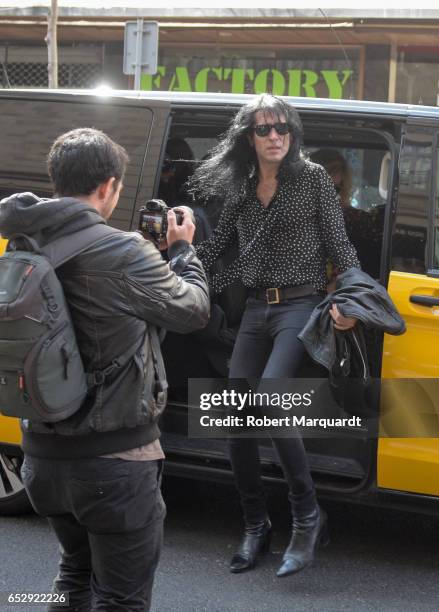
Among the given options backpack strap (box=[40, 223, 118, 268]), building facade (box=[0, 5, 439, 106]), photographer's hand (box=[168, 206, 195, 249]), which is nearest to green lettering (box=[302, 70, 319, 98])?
building facade (box=[0, 5, 439, 106])

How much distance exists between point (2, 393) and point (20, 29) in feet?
33.5

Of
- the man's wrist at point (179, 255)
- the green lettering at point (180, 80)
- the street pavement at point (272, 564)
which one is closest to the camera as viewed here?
the man's wrist at point (179, 255)

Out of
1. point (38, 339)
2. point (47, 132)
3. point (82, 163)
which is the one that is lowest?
point (38, 339)

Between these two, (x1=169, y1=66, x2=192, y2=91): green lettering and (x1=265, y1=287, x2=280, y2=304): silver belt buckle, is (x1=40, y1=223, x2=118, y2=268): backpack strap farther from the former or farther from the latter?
(x1=169, y1=66, x2=192, y2=91): green lettering

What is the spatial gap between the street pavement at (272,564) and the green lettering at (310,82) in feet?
24.6

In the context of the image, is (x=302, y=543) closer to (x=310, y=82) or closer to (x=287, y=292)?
(x=287, y=292)

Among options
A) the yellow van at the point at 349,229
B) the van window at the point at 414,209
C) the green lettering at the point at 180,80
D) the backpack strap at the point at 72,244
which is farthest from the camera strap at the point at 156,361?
the green lettering at the point at 180,80

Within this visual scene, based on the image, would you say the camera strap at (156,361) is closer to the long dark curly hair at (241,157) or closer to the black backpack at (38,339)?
the black backpack at (38,339)

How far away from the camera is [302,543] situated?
3504 mm

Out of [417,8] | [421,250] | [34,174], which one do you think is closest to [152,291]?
[421,250]

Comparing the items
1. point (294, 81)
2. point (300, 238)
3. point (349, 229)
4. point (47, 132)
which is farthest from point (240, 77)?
point (300, 238)

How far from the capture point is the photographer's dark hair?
2275mm

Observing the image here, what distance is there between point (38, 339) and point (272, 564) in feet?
6.38

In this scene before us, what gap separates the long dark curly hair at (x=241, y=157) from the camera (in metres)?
3.60
